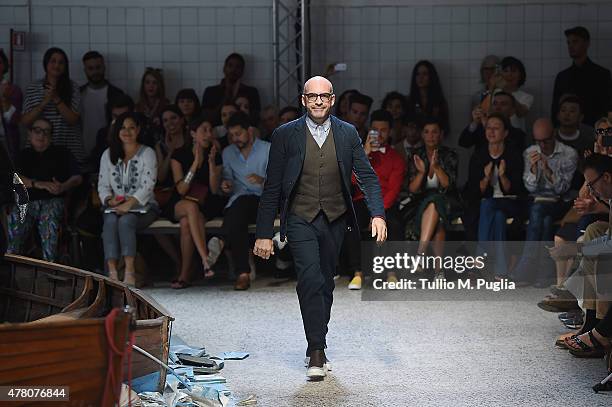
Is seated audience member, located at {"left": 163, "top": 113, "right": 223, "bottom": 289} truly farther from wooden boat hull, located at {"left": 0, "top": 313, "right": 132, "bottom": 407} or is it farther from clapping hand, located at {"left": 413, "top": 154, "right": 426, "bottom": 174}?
wooden boat hull, located at {"left": 0, "top": 313, "right": 132, "bottom": 407}

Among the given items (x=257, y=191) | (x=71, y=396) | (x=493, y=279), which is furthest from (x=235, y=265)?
(x=71, y=396)

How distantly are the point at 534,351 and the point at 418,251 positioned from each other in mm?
2468

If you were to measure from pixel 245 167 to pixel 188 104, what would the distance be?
1.04 meters

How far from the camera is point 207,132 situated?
30.7 feet

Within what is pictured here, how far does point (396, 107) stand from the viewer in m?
9.95

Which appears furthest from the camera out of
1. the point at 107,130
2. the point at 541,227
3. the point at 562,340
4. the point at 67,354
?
the point at 107,130

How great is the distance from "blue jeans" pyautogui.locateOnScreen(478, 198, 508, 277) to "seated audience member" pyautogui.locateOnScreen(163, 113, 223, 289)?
2.11 meters

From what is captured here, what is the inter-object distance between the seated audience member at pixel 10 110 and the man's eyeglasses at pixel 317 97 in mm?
4356

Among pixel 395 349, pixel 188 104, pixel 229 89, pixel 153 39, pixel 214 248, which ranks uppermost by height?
pixel 153 39

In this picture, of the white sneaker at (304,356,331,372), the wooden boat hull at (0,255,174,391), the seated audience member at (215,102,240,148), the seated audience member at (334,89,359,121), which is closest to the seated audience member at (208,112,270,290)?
the seated audience member at (215,102,240,148)

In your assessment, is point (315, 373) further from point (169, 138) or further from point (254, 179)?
point (169, 138)

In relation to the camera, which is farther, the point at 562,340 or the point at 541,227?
the point at 541,227

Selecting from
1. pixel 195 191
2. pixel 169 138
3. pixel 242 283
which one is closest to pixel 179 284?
pixel 242 283

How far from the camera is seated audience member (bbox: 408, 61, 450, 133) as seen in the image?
10242 mm
